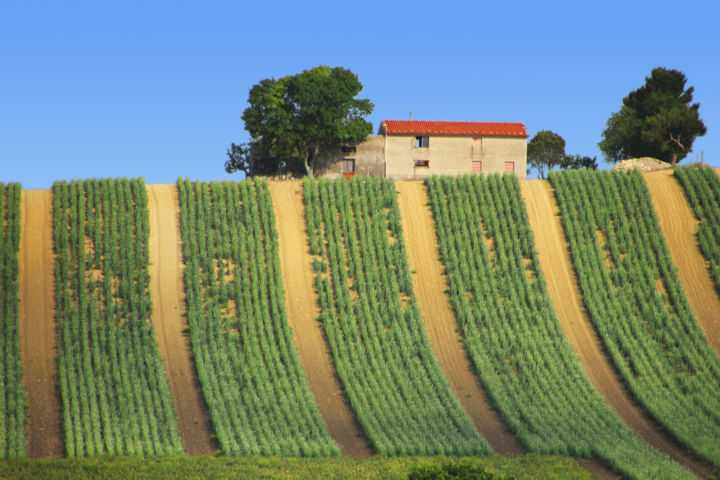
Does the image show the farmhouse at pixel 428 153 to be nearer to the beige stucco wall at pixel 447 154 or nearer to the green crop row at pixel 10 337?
the beige stucco wall at pixel 447 154

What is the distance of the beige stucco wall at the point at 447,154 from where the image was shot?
48844mm

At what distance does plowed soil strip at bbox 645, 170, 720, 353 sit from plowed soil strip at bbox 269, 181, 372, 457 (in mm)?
13563

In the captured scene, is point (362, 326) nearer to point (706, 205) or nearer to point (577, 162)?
point (706, 205)

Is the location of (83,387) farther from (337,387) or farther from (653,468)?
(653,468)

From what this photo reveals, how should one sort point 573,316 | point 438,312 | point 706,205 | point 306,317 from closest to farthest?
1. point 306,317
2. point 438,312
3. point 573,316
4. point 706,205

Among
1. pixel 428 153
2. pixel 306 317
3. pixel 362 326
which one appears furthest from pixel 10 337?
pixel 428 153

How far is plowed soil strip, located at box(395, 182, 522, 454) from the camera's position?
985 inches

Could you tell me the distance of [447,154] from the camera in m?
49.0

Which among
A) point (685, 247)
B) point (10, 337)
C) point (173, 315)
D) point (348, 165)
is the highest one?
point (348, 165)

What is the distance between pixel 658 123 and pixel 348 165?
20.6m

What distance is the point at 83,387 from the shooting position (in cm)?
2555

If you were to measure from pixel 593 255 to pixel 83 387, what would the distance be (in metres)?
19.3

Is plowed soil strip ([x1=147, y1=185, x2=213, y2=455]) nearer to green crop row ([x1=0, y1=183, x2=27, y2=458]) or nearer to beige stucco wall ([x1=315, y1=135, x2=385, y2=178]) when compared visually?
green crop row ([x1=0, y1=183, x2=27, y2=458])

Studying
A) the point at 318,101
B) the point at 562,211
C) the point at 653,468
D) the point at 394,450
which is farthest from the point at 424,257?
the point at 318,101
